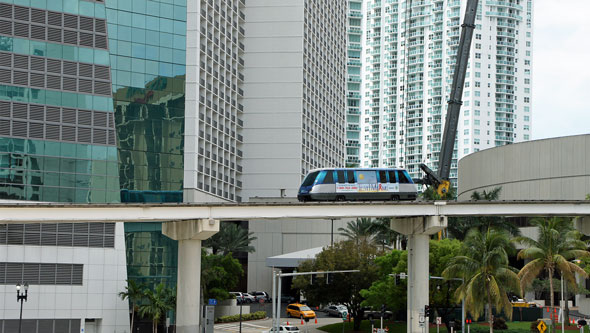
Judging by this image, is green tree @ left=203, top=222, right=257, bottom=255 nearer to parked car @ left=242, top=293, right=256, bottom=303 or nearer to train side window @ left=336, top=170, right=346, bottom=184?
parked car @ left=242, top=293, right=256, bottom=303

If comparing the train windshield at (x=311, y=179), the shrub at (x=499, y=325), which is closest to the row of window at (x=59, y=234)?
the train windshield at (x=311, y=179)

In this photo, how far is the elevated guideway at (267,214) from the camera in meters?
63.5

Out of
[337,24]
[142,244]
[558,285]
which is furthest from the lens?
[337,24]

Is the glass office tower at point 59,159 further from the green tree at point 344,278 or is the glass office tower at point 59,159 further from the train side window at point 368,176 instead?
the train side window at point 368,176

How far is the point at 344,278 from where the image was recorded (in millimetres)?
93062

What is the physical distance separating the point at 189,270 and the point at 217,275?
33.6 m

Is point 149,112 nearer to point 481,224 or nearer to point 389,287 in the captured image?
point 389,287


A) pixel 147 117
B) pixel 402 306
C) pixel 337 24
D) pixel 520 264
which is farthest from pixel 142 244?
pixel 337 24

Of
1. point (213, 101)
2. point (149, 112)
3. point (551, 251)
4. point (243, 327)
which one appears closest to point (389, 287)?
point (243, 327)

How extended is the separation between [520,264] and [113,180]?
6642 cm

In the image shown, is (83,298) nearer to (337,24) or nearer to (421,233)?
(421,233)

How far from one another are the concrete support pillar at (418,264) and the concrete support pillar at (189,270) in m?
15.4

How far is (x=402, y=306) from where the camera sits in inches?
3423

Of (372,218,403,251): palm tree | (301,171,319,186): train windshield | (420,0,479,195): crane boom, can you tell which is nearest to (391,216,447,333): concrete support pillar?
(301,171,319,186): train windshield
